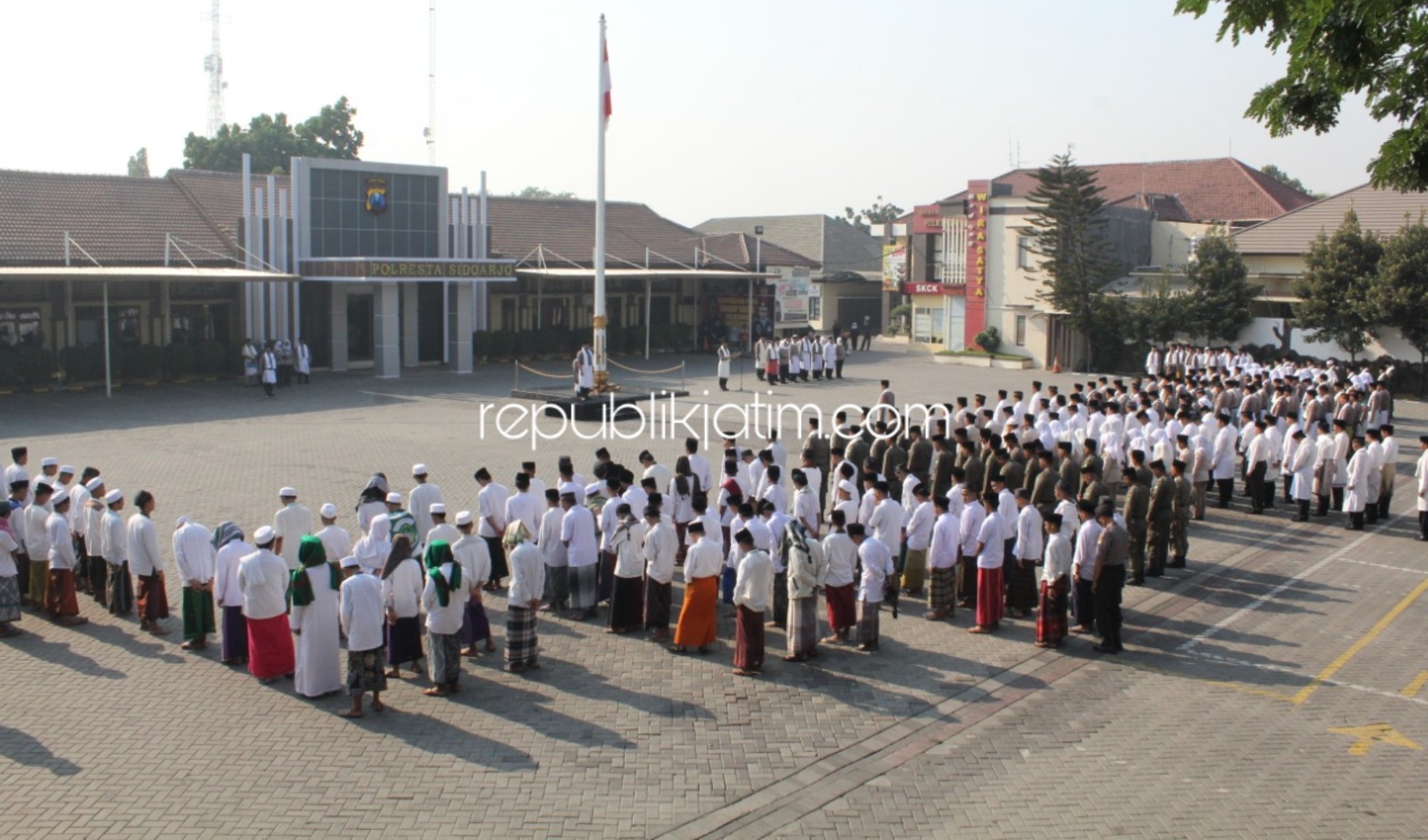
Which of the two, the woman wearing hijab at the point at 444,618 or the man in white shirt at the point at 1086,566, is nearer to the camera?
the woman wearing hijab at the point at 444,618

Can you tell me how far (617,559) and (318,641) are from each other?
2.98 m

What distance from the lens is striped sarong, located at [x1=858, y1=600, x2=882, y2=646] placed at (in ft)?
36.9

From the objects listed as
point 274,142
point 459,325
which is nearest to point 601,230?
point 459,325

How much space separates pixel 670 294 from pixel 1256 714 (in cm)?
3363

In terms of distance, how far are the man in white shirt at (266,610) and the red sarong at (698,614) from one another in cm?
329

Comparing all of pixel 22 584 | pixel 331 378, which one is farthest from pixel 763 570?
pixel 331 378

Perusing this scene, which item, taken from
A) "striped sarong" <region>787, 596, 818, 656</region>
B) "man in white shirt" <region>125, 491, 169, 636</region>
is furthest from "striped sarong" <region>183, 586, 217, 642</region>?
"striped sarong" <region>787, 596, 818, 656</region>

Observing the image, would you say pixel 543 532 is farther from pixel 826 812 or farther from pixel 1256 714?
pixel 1256 714

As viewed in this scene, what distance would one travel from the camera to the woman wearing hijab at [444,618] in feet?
32.4

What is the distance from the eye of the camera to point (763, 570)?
1060 centimetres

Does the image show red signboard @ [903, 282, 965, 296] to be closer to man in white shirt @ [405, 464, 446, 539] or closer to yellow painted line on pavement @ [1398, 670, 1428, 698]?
man in white shirt @ [405, 464, 446, 539]

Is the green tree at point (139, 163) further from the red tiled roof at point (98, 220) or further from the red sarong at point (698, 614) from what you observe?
the red sarong at point (698, 614)

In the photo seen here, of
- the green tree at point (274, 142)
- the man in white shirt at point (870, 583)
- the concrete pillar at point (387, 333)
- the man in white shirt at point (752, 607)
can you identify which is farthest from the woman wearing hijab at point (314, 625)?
the green tree at point (274, 142)

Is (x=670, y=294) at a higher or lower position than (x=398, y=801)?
higher
